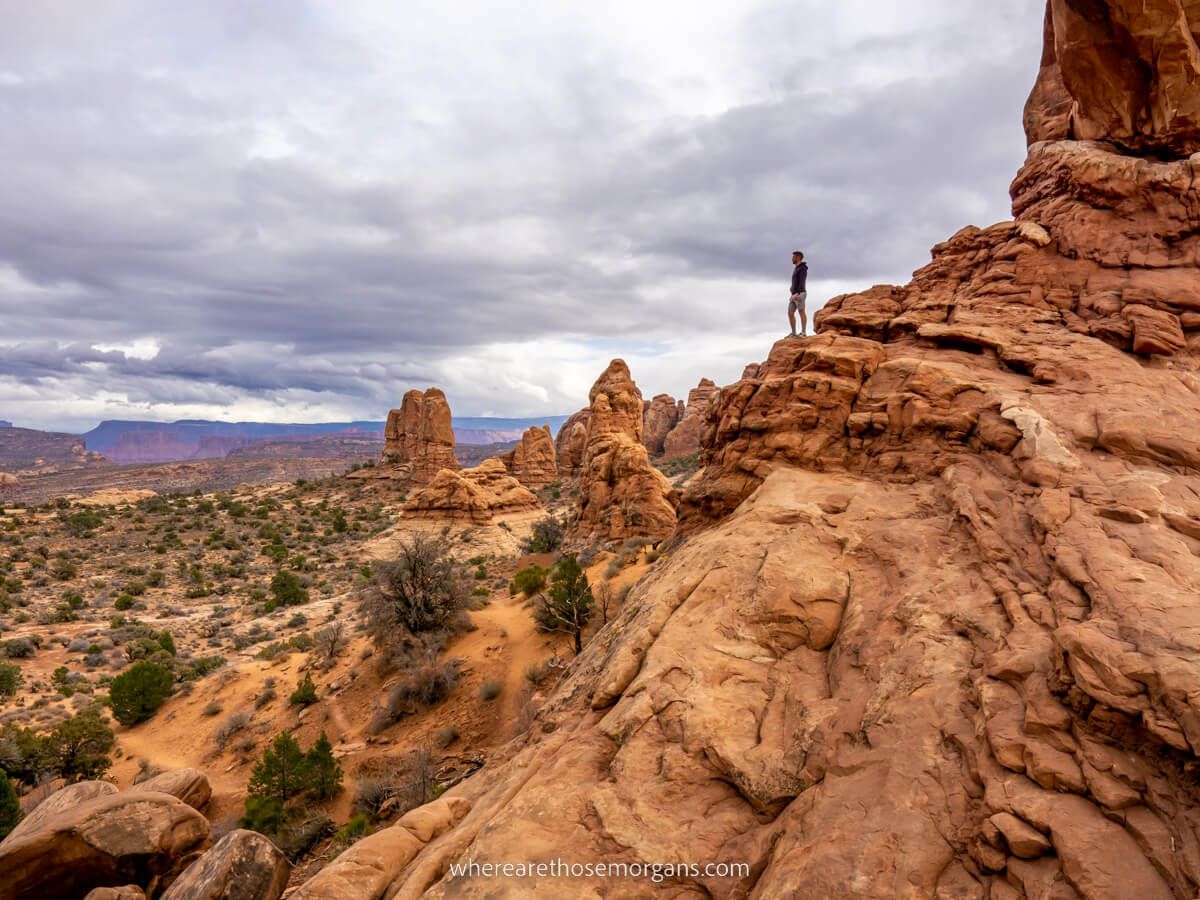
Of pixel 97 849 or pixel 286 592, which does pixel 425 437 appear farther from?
pixel 97 849

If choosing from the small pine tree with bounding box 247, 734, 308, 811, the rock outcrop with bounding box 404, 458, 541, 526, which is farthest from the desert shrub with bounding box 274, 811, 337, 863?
the rock outcrop with bounding box 404, 458, 541, 526

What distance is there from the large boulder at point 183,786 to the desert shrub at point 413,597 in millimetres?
7747

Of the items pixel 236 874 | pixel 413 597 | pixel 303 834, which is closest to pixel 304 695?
pixel 413 597

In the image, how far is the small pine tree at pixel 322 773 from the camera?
13070 millimetres

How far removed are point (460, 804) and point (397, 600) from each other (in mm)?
14097

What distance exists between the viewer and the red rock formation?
97.6m

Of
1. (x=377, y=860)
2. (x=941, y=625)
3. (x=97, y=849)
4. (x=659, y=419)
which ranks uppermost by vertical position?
(x=659, y=419)

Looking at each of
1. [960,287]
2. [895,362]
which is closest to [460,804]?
[895,362]

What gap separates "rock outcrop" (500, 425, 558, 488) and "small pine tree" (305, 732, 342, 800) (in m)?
57.8

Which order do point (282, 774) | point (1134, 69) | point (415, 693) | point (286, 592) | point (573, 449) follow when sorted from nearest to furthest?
point (1134, 69) → point (282, 774) → point (415, 693) → point (286, 592) → point (573, 449)

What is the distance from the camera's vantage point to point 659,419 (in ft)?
332

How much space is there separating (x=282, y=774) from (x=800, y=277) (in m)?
17.8

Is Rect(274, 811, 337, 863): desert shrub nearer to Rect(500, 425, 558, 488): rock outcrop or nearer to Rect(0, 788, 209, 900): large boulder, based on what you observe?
Rect(0, 788, 209, 900): large boulder

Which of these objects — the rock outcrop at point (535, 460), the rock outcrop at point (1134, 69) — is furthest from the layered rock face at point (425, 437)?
the rock outcrop at point (1134, 69)
